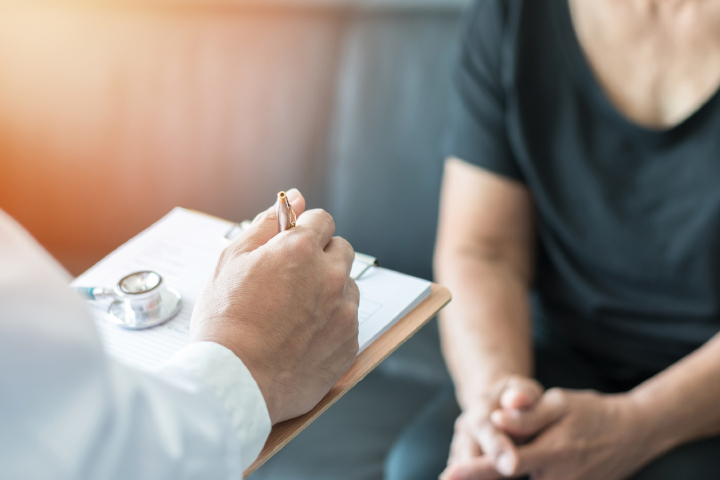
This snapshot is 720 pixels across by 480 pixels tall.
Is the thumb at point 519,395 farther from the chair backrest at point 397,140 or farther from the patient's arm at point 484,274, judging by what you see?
the chair backrest at point 397,140

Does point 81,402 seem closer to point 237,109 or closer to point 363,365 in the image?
point 363,365

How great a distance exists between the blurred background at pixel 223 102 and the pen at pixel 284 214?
29.9 inches

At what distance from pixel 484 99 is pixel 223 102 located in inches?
23.8

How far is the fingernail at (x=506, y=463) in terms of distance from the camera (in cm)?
91

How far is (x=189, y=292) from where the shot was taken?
74 cm

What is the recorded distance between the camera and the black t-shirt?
A: 1.02 m

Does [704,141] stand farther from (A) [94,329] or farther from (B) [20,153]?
(B) [20,153]

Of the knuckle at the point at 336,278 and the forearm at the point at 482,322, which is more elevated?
the knuckle at the point at 336,278

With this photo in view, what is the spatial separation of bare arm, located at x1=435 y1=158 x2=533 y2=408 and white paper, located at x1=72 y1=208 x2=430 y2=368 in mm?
360

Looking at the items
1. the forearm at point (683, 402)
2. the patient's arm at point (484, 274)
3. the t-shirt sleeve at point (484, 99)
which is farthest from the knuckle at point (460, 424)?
the t-shirt sleeve at point (484, 99)

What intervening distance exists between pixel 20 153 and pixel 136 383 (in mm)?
1201

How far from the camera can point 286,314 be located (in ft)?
1.90

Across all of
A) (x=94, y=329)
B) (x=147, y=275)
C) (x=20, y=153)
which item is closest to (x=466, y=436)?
(x=147, y=275)

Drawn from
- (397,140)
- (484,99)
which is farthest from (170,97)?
(484,99)
